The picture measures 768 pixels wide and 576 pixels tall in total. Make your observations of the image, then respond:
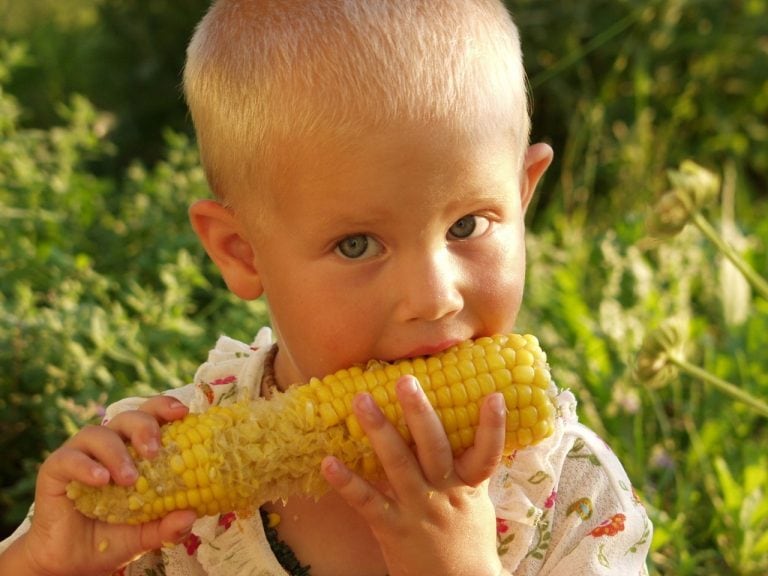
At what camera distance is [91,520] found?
2.18 metres

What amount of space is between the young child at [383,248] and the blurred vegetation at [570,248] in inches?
21.2

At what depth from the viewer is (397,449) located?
6.35 feet

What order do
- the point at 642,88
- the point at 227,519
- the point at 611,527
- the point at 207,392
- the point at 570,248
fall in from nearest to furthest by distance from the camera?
the point at 611,527 → the point at 227,519 → the point at 207,392 → the point at 570,248 → the point at 642,88

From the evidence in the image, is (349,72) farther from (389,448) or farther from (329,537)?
(329,537)

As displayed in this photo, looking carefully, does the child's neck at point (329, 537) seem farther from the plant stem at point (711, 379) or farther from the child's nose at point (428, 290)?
the plant stem at point (711, 379)

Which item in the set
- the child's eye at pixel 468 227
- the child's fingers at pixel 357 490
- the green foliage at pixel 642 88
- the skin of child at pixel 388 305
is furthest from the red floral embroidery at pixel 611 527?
the green foliage at pixel 642 88

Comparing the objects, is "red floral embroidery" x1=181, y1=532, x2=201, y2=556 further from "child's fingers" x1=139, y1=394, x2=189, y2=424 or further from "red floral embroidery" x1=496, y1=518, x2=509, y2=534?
"red floral embroidery" x1=496, y1=518, x2=509, y2=534

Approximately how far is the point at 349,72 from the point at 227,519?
921 millimetres

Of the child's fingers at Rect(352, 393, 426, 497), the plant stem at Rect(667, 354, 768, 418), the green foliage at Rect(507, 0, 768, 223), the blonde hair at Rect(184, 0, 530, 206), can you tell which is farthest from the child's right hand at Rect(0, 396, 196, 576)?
the green foliage at Rect(507, 0, 768, 223)

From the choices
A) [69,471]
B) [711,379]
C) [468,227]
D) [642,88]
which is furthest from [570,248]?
[69,471]

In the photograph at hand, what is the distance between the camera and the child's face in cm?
194

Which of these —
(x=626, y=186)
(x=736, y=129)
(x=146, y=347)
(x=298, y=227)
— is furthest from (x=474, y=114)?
(x=736, y=129)

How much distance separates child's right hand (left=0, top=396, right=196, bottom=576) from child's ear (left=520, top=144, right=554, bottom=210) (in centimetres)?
76

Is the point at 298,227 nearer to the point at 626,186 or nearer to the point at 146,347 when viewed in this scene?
the point at 146,347
